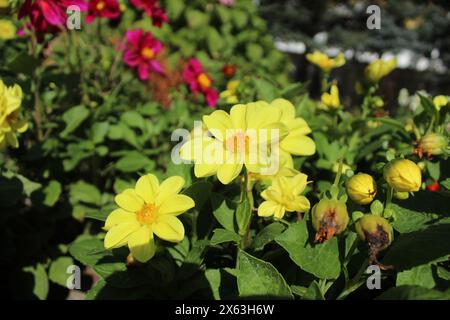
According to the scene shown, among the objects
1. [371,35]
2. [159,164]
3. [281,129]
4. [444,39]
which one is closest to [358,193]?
[281,129]

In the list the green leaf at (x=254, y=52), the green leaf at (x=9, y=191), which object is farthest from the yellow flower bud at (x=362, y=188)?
the green leaf at (x=254, y=52)

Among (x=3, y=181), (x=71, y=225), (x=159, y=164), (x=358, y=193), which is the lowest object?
(x=71, y=225)

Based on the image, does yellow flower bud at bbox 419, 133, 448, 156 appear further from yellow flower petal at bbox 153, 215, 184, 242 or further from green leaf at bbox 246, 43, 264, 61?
green leaf at bbox 246, 43, 264, 61

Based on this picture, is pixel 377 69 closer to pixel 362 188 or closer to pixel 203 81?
pixel 362 188

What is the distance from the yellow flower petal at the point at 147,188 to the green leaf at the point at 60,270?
885 millimetres

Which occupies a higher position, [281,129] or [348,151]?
[281,129]

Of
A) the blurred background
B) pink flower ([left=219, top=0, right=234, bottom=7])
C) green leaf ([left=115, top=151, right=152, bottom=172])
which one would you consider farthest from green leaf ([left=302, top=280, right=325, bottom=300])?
the blurred background

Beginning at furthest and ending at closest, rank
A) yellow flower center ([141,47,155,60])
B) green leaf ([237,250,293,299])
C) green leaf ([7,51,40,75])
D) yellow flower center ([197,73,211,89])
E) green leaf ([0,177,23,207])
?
yellow flower center ([197,73,211,89]) < yellow flower center ([141,47,155,60]) < green leaf ([7,51,40,75]) < green leaf ([0,177,23,207]) < green leaf ([237,250,293,299])

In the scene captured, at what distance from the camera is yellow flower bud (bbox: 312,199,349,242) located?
2.14 feet

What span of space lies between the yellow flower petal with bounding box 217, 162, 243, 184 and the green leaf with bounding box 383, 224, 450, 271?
10.4 inches

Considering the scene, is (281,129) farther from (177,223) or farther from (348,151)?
(348,151)

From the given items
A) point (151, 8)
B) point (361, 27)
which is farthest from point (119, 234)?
point (361, 27)

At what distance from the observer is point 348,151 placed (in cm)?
125
